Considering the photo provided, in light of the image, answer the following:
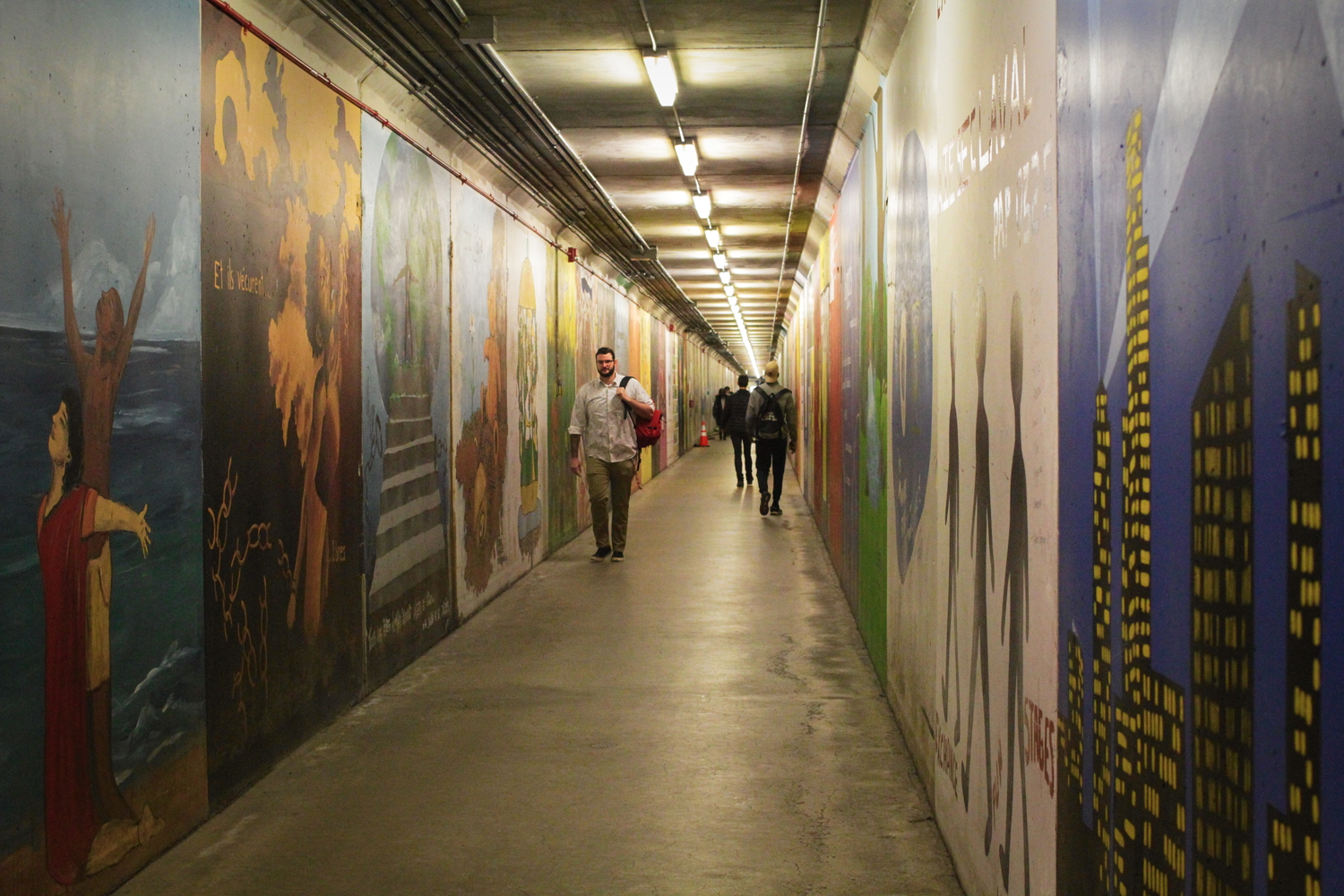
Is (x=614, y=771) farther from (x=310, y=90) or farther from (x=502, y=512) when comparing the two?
(x=502, y=512)

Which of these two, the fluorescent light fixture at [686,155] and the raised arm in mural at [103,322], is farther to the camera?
the fluorescent light fixture at [686,155]

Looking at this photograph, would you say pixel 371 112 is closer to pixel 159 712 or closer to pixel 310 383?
pixel 310 383

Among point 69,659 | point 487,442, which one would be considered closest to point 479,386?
point 487,442

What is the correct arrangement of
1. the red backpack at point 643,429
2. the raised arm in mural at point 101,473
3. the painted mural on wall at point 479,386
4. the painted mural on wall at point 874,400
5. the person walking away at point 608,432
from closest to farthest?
the raised arm in mural at point 101,473
the painted mural on wall at point 874,400
the painted mural on wall at point 479,386
the person walking away at point 608,432
the red backpack at point 643,429

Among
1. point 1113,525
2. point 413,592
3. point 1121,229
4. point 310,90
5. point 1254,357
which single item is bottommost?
point 413,592

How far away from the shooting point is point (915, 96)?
4.59 meters

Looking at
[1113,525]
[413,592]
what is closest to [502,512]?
[413,592]

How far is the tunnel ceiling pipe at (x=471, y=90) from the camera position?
5211 millimetres

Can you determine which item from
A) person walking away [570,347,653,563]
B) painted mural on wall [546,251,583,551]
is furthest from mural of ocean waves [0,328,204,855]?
painted mural on wall [546,251,583,551]

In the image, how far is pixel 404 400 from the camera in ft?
21.1

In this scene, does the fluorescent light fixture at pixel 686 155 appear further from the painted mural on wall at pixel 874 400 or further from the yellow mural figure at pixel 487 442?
the painted mural on wall at pixel 874 400

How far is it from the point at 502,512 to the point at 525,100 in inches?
133

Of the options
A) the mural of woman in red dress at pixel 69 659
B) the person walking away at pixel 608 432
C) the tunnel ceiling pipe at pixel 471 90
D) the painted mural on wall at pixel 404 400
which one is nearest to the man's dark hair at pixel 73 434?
the mural of woman in red dress at pixel 69 659

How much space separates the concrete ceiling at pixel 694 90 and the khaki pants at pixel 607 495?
2.71 meters
